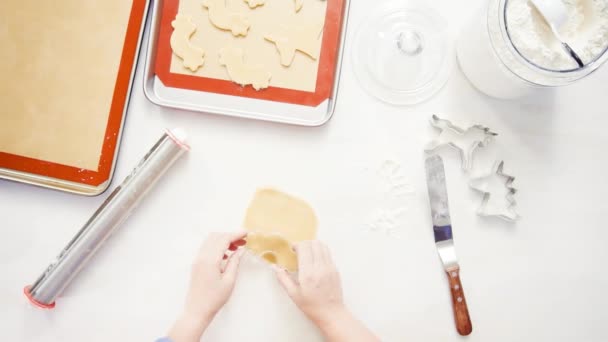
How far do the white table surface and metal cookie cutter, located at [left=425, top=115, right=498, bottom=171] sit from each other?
0.05 ft

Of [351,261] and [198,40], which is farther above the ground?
[198,40]

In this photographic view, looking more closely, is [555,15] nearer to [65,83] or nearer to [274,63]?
[274,63]

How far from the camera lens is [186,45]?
0.63 metres

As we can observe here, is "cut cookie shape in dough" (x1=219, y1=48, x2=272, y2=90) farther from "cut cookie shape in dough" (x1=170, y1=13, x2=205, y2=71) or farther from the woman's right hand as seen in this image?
the woman's right hand

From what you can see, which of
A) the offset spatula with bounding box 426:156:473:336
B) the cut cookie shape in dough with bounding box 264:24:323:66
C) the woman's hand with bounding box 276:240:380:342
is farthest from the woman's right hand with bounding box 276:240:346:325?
the cut cookie shape in dough with bounding box 264:24:323:66

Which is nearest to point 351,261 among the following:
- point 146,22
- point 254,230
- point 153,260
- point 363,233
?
point 363,233

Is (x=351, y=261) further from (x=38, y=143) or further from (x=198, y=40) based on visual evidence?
(x=38, y=143)

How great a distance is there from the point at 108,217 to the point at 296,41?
0.38 meters

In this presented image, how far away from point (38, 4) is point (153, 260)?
43 cm

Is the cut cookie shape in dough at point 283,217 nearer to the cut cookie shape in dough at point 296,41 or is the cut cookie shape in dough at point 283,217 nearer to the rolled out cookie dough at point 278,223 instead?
the rolled out cookie dough at point 278,223

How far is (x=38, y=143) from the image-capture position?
2.11 feet

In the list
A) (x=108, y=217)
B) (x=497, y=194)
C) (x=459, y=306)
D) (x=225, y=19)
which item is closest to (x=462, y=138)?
(x=497, y=194)

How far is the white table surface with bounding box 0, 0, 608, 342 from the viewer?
2.07 ft

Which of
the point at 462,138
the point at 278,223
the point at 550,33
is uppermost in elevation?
the point at 550,33
